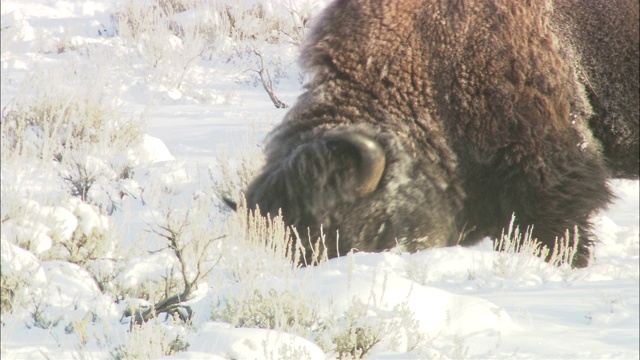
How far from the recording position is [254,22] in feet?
37.6

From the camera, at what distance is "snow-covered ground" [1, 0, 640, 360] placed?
2.79 metres

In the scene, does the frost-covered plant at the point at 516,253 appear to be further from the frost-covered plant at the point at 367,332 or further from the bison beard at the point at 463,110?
the frost-covered plant at the point at 367,332

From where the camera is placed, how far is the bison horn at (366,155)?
3.71 m

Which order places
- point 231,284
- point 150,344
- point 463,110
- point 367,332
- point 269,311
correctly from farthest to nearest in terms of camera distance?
point 463,110
point 231,284
point 269,311
point 367,332
point 150,344

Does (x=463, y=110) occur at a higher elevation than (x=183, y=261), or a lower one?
higher

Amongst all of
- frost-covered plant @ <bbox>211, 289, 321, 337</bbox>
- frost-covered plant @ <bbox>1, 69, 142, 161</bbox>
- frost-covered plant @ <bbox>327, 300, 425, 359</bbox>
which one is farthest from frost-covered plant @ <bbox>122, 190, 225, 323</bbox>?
frost-covered plant @ <bbox>1, 69, 142, 161</bbox>

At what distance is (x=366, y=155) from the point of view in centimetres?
370

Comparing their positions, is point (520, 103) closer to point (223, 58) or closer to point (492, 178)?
point (492, 178)

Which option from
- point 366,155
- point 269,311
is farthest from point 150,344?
point 366,155

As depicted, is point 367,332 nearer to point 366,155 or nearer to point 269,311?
point 269,311

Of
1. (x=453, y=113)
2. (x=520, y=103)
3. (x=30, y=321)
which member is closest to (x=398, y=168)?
(x=453, y=113)

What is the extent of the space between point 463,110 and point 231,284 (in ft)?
5.09

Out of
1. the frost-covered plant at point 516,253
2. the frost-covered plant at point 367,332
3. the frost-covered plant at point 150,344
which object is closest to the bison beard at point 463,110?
the frost-covered plant at point 516,253

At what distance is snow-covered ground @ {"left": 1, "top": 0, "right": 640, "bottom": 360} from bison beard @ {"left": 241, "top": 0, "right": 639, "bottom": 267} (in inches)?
10.1
